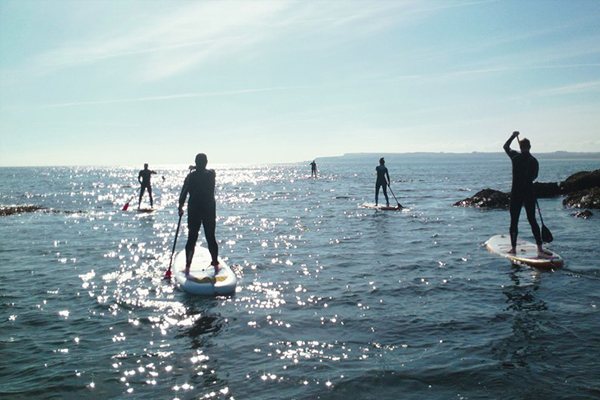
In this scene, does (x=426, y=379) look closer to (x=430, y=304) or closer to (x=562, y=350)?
(x=562, y=350)

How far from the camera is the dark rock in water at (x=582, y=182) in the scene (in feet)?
90.4

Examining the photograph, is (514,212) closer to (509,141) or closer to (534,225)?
(534,225)

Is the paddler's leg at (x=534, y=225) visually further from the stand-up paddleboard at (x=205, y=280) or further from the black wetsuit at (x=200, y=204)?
the black wetsuit at (x=200, y=204)

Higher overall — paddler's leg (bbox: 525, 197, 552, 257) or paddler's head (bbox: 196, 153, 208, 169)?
paddler's head (bbox: 196, 153, 208, 169)

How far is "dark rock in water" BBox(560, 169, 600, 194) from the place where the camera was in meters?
27.6

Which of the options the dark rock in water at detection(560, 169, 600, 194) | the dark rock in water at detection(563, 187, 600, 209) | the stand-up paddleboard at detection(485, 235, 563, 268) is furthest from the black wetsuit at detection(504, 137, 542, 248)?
the dark rock in water at detection(560, 169, 600, 194)

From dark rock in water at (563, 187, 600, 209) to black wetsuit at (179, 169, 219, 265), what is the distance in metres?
20.0

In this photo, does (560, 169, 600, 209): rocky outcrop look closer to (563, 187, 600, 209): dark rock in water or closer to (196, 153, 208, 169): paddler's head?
(563, 187, 600, 209): dark rock in water

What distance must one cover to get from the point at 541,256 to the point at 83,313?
951 centimetres

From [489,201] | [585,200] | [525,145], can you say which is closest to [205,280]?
[525,145]

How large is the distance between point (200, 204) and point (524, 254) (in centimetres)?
767

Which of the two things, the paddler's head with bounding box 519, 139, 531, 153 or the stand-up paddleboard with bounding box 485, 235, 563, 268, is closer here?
the stand-up paddleboard with bounding box 485, 235, 563, 268

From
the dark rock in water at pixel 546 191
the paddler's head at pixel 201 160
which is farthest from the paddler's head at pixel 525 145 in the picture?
the dark rock in water at pixel 546 191

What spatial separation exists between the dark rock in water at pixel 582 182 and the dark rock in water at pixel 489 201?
23.9 ft
